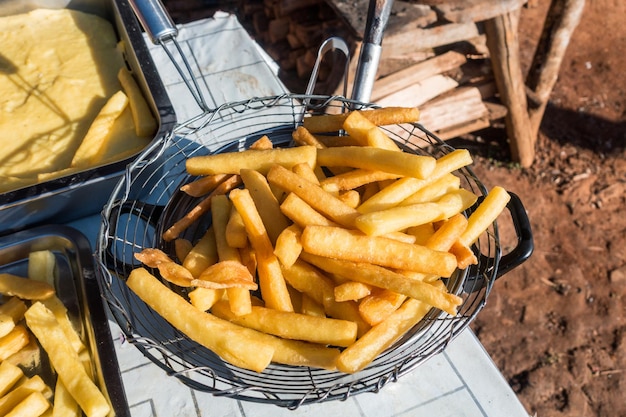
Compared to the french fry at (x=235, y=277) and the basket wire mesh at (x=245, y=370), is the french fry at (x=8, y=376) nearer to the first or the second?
the basket wire mesh at (x=245, y=370)

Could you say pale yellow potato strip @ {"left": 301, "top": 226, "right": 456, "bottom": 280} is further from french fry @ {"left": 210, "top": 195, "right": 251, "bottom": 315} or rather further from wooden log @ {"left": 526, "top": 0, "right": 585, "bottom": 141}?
wooden log @ {"left": 526, "top": 0, "right": 585, "bottom": 141}

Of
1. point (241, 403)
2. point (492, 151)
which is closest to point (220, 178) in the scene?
point (241, 403)

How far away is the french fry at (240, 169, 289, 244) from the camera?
5.43 ft

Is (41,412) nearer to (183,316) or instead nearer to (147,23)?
(183,316)

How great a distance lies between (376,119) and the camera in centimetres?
189

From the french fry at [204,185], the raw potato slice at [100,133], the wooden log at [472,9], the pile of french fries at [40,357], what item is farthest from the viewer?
the wooden log at [472,9]

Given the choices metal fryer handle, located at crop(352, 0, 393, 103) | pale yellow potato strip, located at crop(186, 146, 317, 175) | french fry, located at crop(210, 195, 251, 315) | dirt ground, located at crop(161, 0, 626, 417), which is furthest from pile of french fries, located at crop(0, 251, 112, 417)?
dirt ground, located at crop(161, 0, 626, 417)

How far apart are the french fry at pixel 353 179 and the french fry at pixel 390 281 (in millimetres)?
255

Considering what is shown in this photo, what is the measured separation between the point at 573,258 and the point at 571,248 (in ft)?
0.35

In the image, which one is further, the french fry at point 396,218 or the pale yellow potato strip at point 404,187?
the pale yellow potato strip at point 404,187

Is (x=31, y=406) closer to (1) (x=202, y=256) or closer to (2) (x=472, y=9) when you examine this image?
(1) (x=202, y=256)

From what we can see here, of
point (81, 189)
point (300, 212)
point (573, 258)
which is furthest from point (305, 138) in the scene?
point (573, 258)

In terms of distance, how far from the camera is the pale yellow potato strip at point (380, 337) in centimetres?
138

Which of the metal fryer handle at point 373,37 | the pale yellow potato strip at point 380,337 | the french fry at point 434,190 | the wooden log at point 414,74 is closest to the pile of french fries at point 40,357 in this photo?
the pale yellow potato strip at point 380,337
